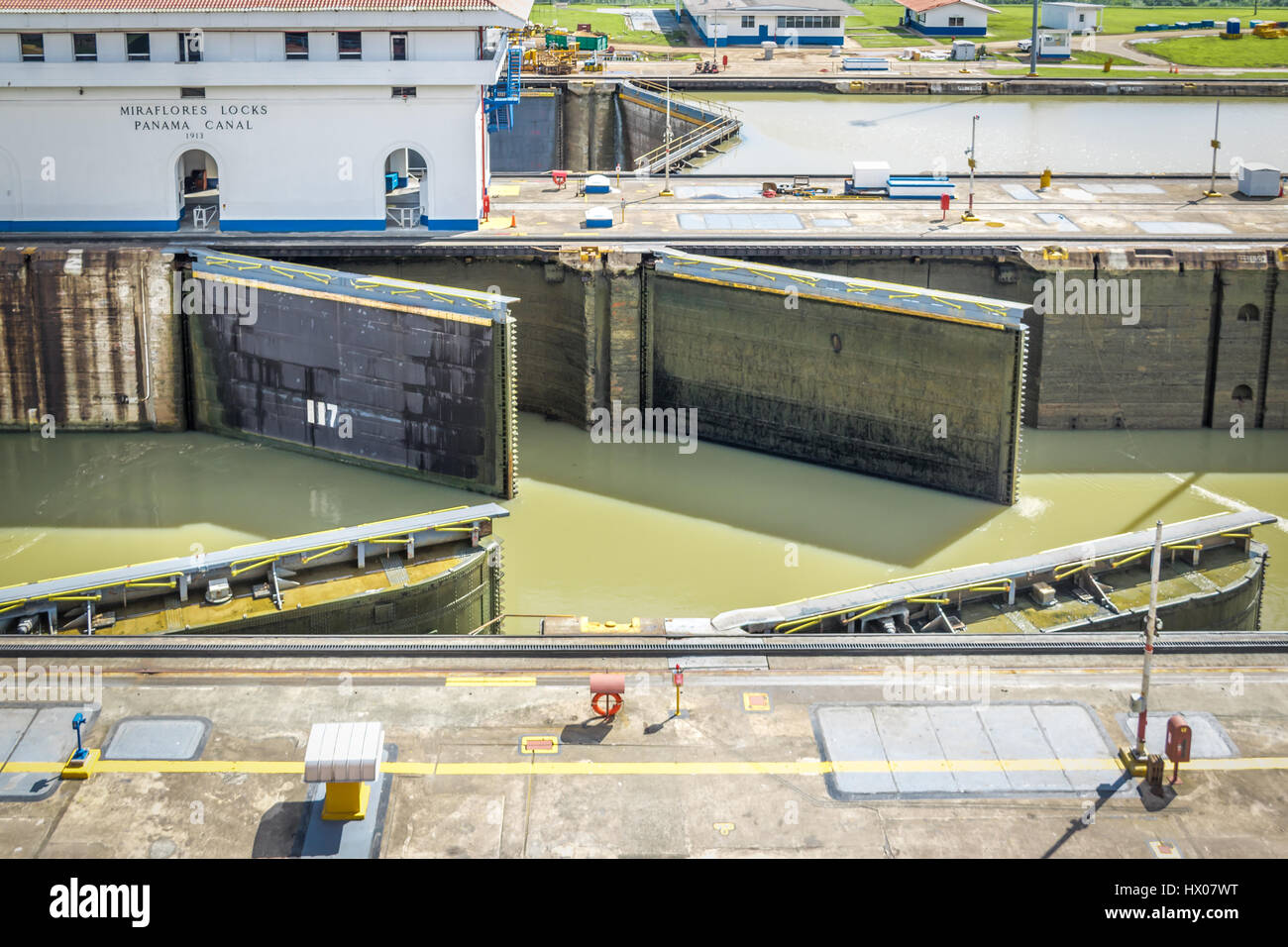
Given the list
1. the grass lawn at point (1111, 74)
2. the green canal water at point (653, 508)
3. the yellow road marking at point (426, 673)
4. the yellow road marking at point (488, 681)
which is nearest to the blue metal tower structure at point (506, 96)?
the green canal water at point (653, 508)

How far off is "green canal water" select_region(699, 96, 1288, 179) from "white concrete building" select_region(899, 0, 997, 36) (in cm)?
2224

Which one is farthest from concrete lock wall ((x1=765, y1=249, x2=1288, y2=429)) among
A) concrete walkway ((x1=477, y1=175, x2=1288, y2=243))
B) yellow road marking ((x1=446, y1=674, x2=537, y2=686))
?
yellow road marking ((x1=446, y1=674, x2=537, y2=686))

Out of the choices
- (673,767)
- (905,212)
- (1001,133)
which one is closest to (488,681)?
(673,767)

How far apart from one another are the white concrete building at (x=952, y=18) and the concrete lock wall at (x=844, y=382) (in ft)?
247

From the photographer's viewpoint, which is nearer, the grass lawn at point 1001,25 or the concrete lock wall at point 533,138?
the concrete lock wall at point 533,138

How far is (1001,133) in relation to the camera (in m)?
83.1

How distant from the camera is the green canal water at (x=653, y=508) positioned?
3881cm

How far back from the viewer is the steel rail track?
84.6ft

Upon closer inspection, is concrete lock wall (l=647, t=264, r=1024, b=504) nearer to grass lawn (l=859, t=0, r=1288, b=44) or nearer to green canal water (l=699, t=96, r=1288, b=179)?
green canal water (l=699, t=96, r=1288, b=179)

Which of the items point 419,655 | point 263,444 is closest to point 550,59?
point 263,444

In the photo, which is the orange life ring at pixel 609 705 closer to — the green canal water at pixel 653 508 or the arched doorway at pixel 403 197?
the green canal water at pixel 653 508

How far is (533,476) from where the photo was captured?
44906 millimetres

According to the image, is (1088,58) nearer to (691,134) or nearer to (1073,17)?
(1073,17)

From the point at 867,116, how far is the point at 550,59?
17.1 meters
